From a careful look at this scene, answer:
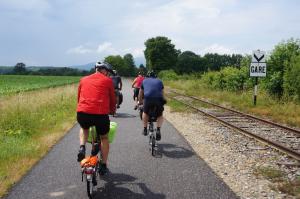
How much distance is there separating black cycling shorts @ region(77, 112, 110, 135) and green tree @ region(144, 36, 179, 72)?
97.3 metres

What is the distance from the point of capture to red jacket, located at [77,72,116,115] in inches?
262

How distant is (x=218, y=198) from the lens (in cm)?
644

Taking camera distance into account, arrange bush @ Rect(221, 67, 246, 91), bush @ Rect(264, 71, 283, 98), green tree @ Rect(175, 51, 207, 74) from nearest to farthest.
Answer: bush @ Rect(264, 71, 283, 98) < bush @ Rect(221, 67, 246, 91) < green tree @ Rect(175, 51, 207, 74)

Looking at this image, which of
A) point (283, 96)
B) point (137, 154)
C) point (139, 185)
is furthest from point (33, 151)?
point (283, 96)

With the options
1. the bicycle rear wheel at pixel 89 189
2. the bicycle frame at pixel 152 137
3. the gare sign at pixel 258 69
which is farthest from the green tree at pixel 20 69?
the bicycle rear wheel at pixel 89 189

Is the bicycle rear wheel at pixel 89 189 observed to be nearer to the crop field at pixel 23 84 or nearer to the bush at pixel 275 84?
the bush at pixel 275 84

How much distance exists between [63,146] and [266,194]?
589 centimetres

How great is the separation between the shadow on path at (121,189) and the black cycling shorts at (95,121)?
40.2 inches

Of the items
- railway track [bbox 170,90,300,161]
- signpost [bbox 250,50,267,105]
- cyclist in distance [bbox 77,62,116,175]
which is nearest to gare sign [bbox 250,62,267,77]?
signpost [bbox 250,50,267,105]

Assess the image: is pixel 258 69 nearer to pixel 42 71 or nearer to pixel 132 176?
pixel 132 176

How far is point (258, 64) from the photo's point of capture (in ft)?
72.0

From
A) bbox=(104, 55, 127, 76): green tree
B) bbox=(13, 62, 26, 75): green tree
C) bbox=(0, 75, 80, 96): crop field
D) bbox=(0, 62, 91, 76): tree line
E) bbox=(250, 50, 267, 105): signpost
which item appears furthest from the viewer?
bbox=(104, 55, 127, 76): green tree

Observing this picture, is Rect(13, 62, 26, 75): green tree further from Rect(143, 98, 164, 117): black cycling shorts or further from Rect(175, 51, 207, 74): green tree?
Rect(143, 98, 164, 117): black cycling shorts

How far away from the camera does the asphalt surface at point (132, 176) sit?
22.1 ft
